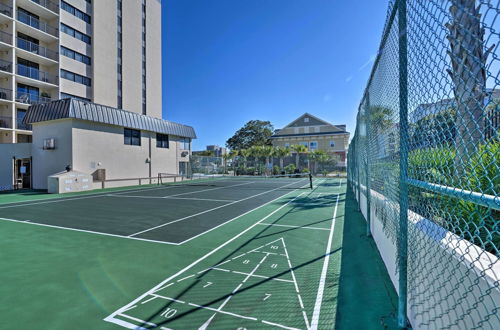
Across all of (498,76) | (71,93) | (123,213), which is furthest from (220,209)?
(71,93)

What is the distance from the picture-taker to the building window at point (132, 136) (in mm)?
21594

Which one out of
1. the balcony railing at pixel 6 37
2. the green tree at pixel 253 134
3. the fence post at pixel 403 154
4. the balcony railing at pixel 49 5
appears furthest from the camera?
the green tree at pixel 253 134

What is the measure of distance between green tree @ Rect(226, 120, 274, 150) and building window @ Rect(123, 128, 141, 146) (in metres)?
40.7

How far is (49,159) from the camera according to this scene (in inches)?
719

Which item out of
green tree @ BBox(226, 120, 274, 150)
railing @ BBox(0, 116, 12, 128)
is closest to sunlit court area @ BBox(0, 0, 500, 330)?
railing @ BBox(0, 116, 12, 128)

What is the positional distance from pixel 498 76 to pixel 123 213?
10.4 meters

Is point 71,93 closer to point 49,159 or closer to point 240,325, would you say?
point 49,159

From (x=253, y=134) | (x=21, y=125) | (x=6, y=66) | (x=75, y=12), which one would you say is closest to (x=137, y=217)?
(x=21, y=125)

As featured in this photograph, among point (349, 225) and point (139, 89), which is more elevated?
point (139, 89)

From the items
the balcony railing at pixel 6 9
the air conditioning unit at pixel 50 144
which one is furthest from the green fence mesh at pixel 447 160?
the balcony railing at pixel 6 9

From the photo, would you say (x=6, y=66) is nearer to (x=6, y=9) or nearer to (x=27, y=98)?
(x=27, y=98)

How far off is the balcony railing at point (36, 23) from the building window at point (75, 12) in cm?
279

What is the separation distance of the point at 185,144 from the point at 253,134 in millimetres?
35517

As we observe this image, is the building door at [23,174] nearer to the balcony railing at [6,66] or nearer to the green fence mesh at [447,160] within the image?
the balcony railing at [6,66]
